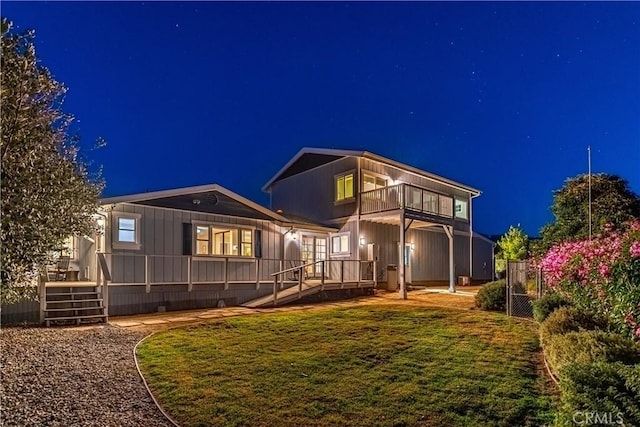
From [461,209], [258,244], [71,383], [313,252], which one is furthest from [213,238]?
[461,209]

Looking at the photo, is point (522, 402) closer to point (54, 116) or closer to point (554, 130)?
point (54, 116)

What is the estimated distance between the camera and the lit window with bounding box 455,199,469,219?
82.2 feet

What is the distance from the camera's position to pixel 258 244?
15750 mm

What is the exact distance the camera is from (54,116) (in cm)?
738

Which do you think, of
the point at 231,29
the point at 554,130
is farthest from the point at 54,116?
the point at 554,130

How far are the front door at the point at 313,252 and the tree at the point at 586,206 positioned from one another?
904cm

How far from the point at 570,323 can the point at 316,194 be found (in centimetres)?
1495

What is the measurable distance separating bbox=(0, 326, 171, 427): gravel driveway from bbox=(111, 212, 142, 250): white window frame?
4096 millimetres

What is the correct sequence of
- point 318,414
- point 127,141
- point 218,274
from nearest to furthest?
point 318,414, point 218,274, point 127,141

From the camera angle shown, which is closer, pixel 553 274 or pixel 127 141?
pixel 553 274

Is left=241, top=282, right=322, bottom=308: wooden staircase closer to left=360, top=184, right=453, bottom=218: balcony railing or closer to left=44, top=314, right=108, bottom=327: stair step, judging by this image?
left=44, top=314, right=108, bottom=327: stair step

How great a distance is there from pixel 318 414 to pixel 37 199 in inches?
209

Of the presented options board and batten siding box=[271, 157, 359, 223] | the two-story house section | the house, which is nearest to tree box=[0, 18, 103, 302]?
the house

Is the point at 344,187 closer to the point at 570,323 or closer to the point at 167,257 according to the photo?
the point at 167,257
